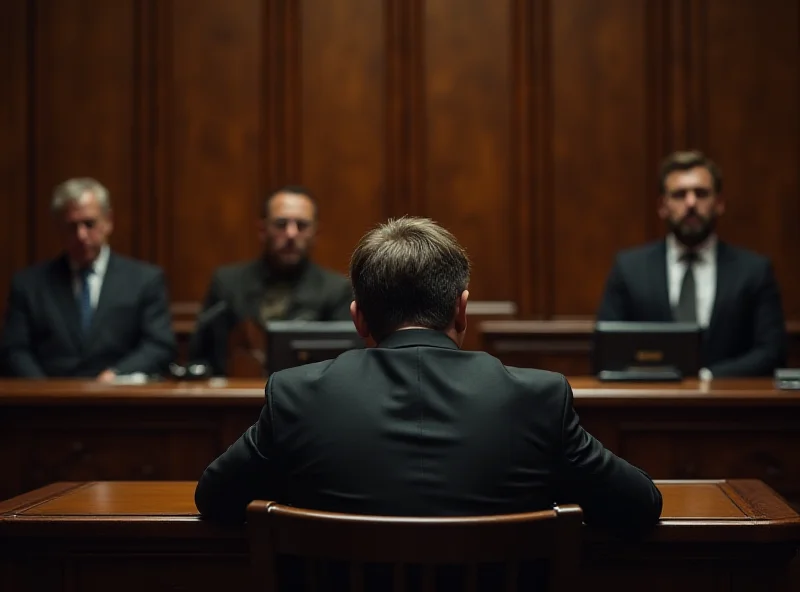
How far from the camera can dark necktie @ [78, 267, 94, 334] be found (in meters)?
4.85

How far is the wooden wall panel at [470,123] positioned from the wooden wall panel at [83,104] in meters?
1.70

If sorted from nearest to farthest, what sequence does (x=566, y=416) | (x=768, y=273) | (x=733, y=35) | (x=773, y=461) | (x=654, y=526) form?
(x=566, y=416) < (x=654, y=526) < (x=773, y=461) < (x=768, y=273) < (x=733, y=35)

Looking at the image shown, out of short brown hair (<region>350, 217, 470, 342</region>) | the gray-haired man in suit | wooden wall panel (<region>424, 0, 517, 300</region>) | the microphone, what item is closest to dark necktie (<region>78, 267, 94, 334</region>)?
the gray-haired man in suit

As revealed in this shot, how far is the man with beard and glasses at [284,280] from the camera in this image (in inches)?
192

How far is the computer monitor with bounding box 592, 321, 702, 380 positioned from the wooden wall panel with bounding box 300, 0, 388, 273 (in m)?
2.34

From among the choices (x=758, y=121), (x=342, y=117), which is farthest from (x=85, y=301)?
(x=758, y=121)

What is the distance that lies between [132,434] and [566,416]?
7.20 feet

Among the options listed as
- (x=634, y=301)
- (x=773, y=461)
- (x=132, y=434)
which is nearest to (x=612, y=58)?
(x=634, y=301)

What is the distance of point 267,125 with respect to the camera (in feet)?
19.2

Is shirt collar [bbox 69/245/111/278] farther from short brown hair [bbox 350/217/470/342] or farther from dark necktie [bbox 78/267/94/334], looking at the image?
short brown hair [bbox 350/217/470/342]

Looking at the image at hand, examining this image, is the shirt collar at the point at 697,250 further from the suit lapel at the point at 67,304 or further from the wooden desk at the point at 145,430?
the suit lapel at the point at 67,304

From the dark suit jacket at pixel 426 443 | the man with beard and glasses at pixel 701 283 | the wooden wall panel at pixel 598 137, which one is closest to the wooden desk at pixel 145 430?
the man with beard and glasses at pixel 701 283

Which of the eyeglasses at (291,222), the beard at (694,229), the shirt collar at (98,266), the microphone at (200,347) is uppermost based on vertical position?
the eyeglasses at (291,222)

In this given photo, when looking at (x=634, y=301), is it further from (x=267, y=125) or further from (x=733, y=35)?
(x=267, y=125)
